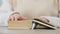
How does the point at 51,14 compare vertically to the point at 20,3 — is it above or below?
below

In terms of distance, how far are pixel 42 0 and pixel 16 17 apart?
377 millimetres

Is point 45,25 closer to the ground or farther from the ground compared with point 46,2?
closer to the ground

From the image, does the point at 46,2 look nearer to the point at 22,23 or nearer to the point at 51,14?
the point at 51,14

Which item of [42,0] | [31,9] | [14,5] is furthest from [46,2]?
[14,5]

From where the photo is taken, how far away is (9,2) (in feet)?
3.88

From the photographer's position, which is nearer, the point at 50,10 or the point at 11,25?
the point at 11,25

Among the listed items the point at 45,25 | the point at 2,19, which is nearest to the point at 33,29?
the point at 45,25

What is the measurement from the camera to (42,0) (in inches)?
47.4

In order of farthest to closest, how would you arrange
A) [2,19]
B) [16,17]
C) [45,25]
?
[2,19]
[16,17]
[45,25]

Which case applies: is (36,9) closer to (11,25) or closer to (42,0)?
(42,0)

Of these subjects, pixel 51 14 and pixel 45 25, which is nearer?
pixel 45 25

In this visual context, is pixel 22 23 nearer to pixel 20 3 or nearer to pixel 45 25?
pixel 45 25

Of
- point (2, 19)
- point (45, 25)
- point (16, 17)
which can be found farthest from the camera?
point (2, 19)

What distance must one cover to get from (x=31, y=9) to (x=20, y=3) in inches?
4.4
